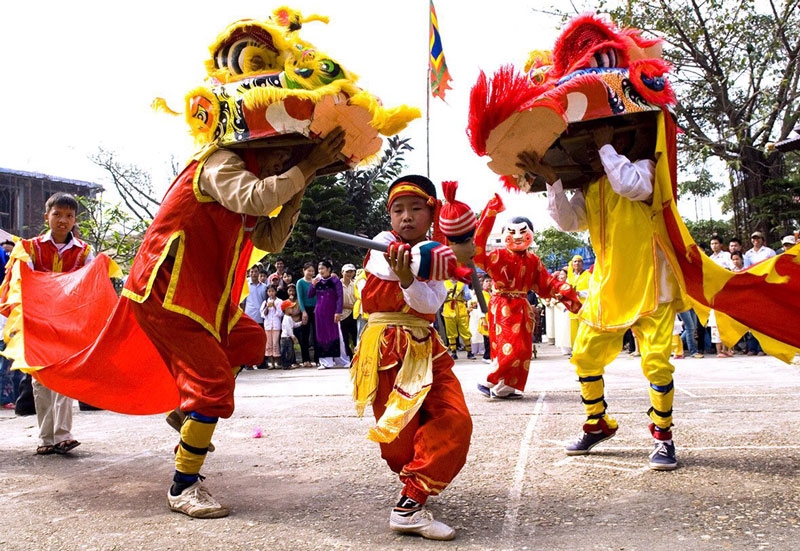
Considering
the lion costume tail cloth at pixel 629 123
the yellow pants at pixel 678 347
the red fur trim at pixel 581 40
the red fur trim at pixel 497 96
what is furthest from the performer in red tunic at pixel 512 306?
the yellow pants at pixel 678 347

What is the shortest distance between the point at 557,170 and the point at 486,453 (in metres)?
1.72

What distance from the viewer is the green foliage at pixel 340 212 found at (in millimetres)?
19672

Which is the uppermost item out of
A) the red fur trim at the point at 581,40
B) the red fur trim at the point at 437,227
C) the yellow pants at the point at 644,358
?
the red fur trim at the point at 581,40

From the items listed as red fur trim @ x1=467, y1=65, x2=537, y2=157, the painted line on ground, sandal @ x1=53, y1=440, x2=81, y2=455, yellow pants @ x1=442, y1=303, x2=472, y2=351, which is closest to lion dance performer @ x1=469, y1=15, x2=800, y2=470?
red fur trim @ x1=467, y1=65, x2=537, y2=157

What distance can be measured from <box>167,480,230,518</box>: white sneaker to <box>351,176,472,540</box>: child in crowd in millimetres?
753

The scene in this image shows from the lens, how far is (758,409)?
5387mm

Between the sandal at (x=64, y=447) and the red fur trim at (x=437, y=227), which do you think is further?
the sandal at (x=64, y=447)

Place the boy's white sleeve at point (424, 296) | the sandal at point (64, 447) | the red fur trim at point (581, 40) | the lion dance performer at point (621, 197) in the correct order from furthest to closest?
the sandal at point (64, 447), the red fur trim at point (581, 40), the lion dance performer at point (621, 197), the boy's white sleeve at point (424, 296)

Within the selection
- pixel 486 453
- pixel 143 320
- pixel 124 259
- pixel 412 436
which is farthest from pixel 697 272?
pixel 124 259

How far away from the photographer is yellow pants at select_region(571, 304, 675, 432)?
3.75m

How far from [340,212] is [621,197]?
16.7 meters

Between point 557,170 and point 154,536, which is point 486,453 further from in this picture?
point 154,536

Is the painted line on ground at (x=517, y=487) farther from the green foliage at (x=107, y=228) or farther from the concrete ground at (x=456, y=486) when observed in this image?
the green foliage at (x=107, y=228)

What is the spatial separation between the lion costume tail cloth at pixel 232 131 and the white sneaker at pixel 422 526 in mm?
1224
